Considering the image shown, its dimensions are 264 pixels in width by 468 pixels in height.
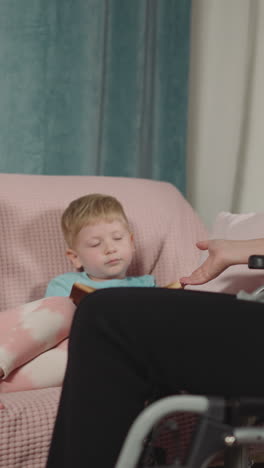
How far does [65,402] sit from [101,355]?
0.08 metres

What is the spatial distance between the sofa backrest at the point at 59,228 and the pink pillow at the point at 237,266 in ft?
0.33

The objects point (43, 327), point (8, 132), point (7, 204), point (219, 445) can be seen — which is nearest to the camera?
point (219, 445)

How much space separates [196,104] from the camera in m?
2.57

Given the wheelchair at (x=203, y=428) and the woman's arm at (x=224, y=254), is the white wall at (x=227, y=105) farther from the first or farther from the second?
the wheelchair at (x=203, y=428)

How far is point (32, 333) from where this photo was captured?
1.42 m

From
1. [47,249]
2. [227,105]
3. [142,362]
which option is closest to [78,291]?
[47,249]

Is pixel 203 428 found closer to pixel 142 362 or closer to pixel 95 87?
pixel 142 362

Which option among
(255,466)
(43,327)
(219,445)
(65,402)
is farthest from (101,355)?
(255,466)

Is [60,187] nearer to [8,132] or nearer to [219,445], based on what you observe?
[8,132]

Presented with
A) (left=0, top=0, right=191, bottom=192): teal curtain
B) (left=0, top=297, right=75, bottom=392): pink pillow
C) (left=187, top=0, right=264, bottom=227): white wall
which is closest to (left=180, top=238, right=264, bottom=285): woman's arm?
(left=0, top=297, right=75, bottom=392): pink pillow

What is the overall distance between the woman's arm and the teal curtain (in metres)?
1.05

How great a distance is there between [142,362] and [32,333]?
23.4 inches

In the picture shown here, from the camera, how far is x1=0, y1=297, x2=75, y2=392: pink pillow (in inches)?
54.3

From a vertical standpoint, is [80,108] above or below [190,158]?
above
